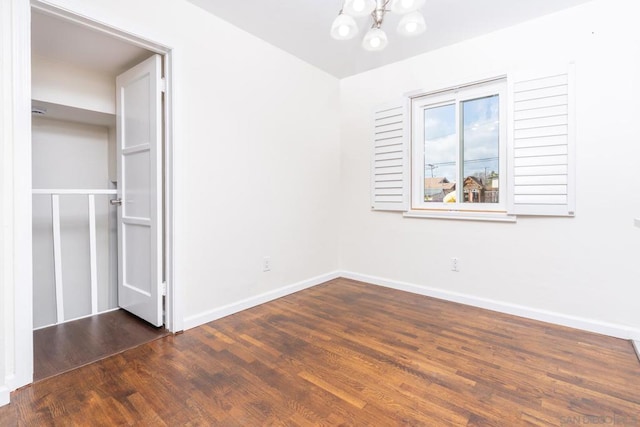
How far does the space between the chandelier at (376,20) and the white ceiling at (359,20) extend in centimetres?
63

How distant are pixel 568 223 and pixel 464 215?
77 cm

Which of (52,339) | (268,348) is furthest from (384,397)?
(52,339)

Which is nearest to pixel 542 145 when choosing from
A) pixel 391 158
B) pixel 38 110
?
pixel 391 158

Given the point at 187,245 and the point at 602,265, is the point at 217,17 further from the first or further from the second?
the point at 602,265

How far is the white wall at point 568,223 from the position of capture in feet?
7.16

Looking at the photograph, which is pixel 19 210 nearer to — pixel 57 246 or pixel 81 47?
pixel 57 246

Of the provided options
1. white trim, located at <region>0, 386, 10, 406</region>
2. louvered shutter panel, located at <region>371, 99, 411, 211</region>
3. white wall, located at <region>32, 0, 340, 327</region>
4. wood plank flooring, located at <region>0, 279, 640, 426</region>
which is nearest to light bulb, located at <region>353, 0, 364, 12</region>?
white wall, located at <region>32, 0, 340, 327</region>

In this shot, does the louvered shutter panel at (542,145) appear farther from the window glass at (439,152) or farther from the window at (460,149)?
the window glass at (439,152)

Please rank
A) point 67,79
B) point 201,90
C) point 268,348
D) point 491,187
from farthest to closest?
point 491,187, point 67,79, point 201,90, point 268,348

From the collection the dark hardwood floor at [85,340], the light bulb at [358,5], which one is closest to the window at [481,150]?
the light bulb at [358,5]

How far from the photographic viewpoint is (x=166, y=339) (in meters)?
2.18

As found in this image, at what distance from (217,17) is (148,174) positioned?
1401 millimetres

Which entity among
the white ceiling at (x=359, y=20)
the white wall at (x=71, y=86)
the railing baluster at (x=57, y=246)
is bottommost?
the railing baluster at (x=57, y=246)

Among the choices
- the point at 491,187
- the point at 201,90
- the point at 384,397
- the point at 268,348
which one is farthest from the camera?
the point at 491,187
